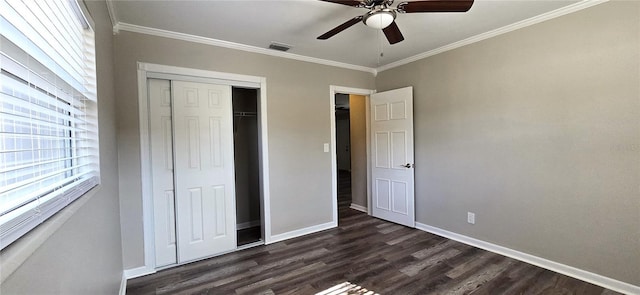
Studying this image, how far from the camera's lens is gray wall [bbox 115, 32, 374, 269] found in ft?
8.23

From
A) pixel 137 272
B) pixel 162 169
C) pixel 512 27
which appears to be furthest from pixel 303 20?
pixel 137 272

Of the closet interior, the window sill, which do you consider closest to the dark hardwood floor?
the closet interior

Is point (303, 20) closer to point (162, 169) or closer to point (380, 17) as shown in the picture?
point (380, 17)

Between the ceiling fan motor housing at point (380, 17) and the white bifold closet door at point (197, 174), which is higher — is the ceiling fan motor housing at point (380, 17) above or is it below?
above

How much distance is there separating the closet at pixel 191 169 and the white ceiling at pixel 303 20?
0.58 metres

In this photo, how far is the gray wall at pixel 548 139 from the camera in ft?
7.16

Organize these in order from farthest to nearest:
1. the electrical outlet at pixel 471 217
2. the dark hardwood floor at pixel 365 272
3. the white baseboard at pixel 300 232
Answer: the white baseboard at pixel 300 232 → the electrical outlet at pixel 471 217 → the dark hardwood floor at pixel 365 272

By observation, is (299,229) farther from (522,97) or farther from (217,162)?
(522,97)

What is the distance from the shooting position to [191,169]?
2.85m

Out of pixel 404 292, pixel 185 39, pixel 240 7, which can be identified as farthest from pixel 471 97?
pixel 185 39

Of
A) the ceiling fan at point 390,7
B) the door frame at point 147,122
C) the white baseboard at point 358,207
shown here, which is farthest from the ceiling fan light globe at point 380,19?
the white baseboard at point 358,207

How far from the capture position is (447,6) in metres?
1.78

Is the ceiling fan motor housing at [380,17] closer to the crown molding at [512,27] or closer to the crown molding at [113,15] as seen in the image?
the crown molding at [512,27]

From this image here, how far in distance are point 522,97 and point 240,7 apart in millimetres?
2901
